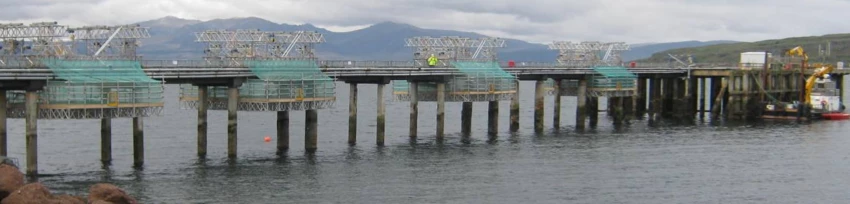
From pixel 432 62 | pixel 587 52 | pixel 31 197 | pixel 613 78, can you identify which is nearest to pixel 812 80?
pixel 587 52

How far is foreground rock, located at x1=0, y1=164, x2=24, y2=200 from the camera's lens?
52.8 meters

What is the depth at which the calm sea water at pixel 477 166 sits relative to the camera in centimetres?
6975

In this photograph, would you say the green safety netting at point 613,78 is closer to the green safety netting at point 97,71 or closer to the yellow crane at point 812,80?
the yellow crane at point 812,80

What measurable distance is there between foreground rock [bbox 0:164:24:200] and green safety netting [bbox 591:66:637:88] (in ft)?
282

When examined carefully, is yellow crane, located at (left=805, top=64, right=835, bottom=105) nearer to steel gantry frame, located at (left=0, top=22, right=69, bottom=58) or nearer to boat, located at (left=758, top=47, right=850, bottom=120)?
boat, located at (left=758, top=47, right=850, bottom=120)

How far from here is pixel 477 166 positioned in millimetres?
84062

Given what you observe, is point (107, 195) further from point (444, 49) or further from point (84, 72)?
point (444, 49)

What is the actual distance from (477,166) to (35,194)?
39.5m

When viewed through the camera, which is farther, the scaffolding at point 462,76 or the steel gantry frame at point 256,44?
the scaffolding at point 462,76

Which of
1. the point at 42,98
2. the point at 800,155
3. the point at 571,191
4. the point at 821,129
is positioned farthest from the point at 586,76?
the point at 42,98

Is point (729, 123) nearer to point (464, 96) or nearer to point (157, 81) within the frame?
point (464, 96)

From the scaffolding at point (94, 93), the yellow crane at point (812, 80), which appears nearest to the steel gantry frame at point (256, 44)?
the scaffolding at point (94, 93)

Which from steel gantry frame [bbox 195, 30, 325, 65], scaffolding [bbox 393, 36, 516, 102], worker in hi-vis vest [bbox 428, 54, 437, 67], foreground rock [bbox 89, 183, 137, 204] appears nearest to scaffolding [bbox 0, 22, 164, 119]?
steel gantry frame [bbox 195, 30, 325, 65]

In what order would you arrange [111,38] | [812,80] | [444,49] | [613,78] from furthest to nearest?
[812,80] < [613,78] < [444,49] < [111,38]
